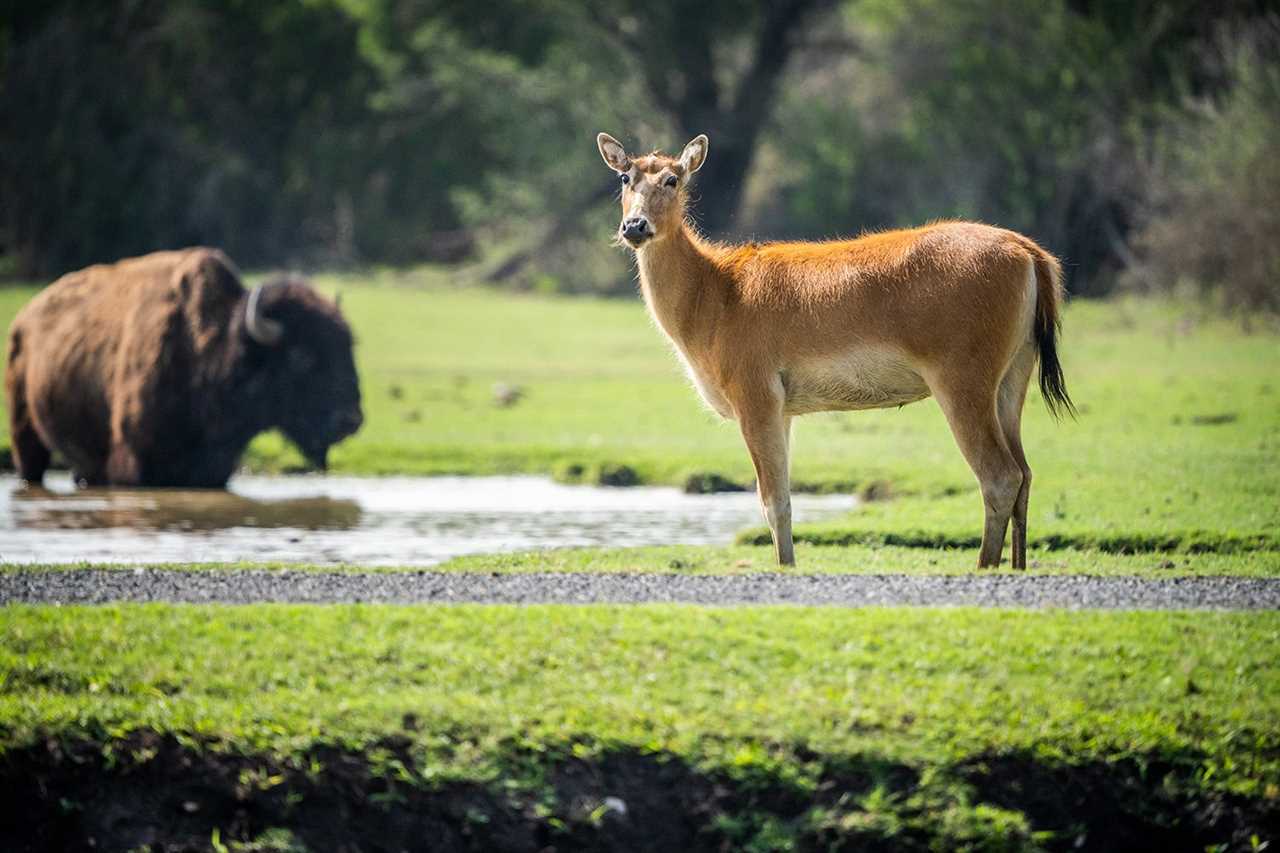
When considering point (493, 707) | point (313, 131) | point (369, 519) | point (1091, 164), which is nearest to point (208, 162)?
point (313, 131)

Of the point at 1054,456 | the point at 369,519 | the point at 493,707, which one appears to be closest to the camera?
the point at 493,707

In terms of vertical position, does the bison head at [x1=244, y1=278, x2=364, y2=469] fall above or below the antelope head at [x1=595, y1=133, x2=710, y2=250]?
below

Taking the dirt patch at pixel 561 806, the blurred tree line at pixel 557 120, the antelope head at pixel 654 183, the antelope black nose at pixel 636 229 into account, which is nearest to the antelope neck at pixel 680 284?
the antelope head at pixel 654 183

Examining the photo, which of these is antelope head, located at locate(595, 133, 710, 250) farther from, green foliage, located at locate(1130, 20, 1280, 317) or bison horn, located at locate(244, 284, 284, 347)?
green foliage, located at locate(1130, 20, 1280, 317)

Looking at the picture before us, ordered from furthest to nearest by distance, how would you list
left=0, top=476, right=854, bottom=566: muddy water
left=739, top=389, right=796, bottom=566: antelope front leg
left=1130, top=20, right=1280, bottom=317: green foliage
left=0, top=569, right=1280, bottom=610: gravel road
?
left=1130, top=20, right=1280, bottom=317: green foliage → left=0, top=476, right=854, bottom=566: muddy water → left=739, top=389, right=796, bottom=566: antelope front leg → left=0, top=569, right=1280, bottom=610: gravel road

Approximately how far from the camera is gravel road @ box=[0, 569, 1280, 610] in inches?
368

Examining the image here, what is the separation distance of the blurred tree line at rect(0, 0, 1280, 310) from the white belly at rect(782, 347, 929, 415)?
23.6 metres

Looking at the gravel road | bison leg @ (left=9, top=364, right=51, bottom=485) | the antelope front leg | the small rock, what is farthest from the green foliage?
the gravel road

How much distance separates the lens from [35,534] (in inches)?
555

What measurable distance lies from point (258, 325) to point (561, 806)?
11129mm

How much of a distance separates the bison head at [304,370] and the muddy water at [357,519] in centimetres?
55

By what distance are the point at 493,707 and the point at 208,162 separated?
40.0 metres

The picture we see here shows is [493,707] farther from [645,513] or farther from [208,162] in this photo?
[208,162]

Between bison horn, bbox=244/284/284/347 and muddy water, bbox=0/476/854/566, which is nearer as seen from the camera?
muddy water, bbox=0/476/854/566
